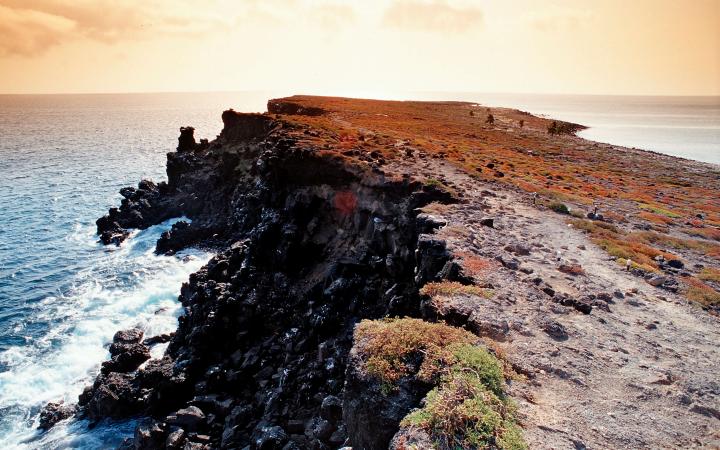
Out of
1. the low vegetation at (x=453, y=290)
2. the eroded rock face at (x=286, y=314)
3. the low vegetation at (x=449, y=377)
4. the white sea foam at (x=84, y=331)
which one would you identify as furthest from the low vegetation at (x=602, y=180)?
the white sea foam at (x=84, y=331)

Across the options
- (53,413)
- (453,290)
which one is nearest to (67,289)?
(53,413)

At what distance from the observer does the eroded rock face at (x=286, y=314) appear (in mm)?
19281

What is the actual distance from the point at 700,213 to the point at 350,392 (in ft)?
118

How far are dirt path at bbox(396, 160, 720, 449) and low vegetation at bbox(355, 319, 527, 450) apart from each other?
0.81m

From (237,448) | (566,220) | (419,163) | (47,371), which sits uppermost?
(419,163)

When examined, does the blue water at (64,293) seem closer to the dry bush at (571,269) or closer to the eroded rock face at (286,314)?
the eroded rock face at (286,314)

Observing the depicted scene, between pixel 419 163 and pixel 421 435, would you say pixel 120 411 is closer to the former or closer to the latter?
pixel 421 435

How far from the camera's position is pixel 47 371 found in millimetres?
28406

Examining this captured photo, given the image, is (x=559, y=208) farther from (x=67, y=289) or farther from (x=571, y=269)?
(x=67, y=289)

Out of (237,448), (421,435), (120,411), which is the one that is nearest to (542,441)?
(421,435)

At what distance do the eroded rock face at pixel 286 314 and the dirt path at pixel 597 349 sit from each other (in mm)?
2888

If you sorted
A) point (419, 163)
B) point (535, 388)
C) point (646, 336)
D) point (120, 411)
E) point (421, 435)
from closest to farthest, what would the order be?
point (421, 435)
point (535, 388)
point (646, 336)
point (120, 411)
point (419, 163)

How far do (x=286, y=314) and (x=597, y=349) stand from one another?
1981 cm

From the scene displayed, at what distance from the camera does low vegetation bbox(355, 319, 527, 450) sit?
8.27 m
